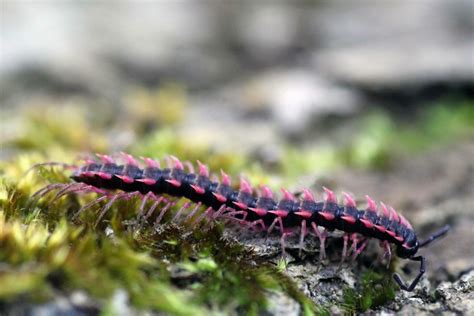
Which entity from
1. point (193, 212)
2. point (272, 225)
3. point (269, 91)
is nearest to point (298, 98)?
point (269, 91)

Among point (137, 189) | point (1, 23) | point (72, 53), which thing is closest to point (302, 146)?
point (137, 189)

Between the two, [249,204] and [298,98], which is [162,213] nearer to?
[249,204]

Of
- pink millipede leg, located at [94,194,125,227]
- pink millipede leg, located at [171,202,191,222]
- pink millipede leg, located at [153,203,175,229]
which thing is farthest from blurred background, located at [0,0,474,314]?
pink millipede leg, located at [94,194,125,227]

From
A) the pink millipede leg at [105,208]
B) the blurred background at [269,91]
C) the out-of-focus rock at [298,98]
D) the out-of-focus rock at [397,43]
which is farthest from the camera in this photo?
the out-of-focus rock at [397,43]

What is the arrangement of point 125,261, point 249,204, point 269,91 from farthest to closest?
point 269,91 < point 249,204 < point 125,261

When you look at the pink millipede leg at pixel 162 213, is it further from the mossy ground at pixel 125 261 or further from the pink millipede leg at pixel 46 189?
the pink millipede leg at pixel 46 189

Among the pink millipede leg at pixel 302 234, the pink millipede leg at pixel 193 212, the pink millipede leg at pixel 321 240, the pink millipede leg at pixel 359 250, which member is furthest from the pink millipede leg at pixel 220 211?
the pink millipede leg at pixel 359 250
